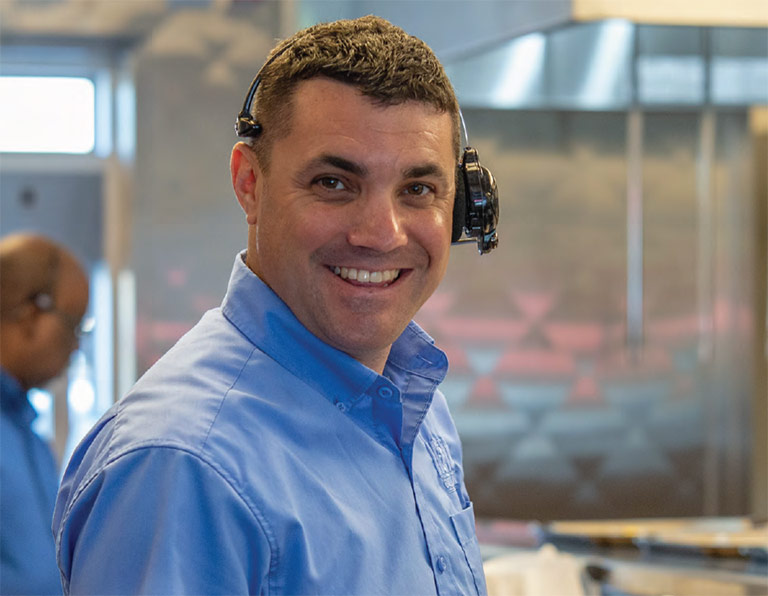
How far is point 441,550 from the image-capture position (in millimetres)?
1067

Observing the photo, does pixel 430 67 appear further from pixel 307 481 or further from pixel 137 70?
pixel 137 70

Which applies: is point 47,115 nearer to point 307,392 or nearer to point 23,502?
point 23,502

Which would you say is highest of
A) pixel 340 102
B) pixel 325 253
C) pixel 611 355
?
pixel 340 102

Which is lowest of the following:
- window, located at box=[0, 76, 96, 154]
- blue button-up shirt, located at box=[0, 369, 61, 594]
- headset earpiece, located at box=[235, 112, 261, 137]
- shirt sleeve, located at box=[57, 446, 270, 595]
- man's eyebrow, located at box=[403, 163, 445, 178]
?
blue button-up shirt, located at box=[0, 369, 61, 594]

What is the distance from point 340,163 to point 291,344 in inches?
7.2

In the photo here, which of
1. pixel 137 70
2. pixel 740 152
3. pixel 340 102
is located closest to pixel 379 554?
pixel 340 102

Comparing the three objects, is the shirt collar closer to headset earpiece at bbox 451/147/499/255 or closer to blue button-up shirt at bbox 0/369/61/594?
headset earpiece at bbox 451/147/499/255

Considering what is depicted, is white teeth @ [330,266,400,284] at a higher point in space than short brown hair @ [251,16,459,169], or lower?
lower

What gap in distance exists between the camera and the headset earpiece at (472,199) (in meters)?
1.23

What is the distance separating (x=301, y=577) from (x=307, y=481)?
9cm

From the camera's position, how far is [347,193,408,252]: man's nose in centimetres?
101

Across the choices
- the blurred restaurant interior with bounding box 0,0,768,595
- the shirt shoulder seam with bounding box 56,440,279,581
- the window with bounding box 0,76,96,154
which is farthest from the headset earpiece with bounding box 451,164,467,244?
the window with bounding box 0,76,96,154

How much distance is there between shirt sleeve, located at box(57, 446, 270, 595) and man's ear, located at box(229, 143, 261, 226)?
0.34 m

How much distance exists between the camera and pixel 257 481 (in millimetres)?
874
